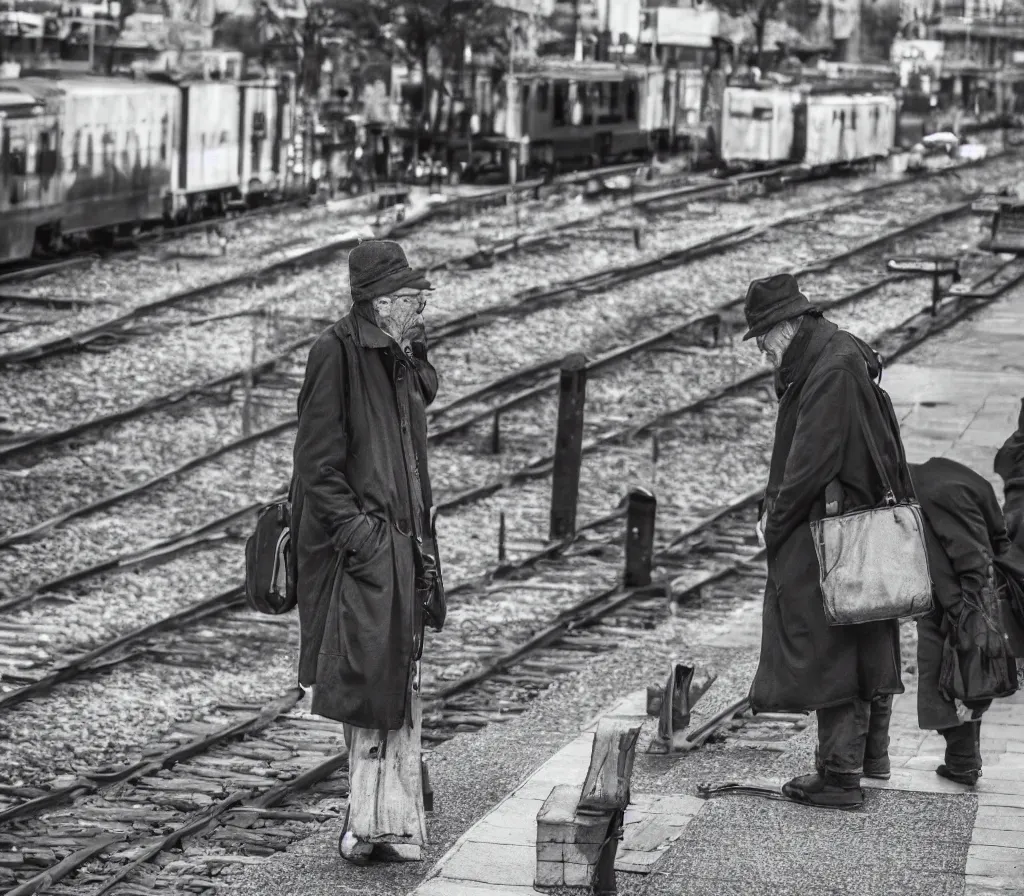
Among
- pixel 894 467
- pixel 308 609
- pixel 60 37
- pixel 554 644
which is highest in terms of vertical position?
pixel 60 37

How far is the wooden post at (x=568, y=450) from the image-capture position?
14.5 m

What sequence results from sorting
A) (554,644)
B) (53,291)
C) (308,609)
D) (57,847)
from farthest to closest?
1. (53,291)
2. (554,644)
3. (57,847)
4. (308,609)

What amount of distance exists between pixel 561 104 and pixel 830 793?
32.6 meters

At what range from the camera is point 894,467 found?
6.25 meters

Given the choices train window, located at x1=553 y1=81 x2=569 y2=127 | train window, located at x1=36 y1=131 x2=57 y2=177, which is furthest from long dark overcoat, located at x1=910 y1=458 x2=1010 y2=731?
train window, located at x1=553 y1=81 x2=569 y2=127

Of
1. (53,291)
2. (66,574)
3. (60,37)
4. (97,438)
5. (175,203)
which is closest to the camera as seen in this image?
(66,574)

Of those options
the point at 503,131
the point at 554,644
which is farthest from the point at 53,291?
the point at 503,131

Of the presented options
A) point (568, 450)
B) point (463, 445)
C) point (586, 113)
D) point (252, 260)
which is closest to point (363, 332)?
point (568, 450)

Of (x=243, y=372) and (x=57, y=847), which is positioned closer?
(x=57, y=847)

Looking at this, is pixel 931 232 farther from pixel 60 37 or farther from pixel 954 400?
pixel 60 37

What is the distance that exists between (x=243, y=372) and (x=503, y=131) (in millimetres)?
19361

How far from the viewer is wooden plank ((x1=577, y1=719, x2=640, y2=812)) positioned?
5594 mm

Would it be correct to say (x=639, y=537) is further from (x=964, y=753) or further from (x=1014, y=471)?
(x=964, y=753)

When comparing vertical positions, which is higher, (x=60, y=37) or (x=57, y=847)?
(x=60, y=37)
